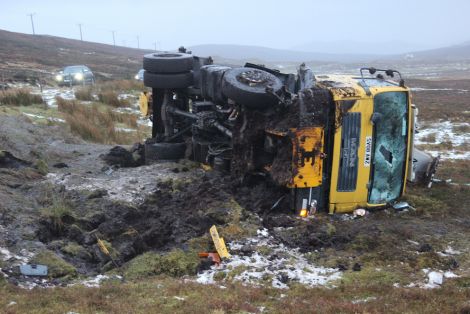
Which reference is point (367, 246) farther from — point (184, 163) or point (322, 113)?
point (184, 163)

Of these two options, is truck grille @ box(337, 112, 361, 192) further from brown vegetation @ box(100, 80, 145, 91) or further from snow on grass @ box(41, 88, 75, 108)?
brown vegetation @ box(100, 80, 145, 91)

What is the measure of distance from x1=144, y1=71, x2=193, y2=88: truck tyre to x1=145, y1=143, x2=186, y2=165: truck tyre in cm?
107

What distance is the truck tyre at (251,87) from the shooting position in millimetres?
6445

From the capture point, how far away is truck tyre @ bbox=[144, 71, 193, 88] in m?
8.91

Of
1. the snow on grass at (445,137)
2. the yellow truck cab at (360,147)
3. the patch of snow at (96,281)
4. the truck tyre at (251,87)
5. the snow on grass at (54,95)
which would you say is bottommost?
the snow on grass at (445,137)

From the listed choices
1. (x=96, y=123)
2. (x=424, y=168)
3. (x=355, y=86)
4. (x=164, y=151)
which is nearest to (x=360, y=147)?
(x=355, y=86)

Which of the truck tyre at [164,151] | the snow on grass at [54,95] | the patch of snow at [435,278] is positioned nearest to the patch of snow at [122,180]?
the truck tyre at [164,151]

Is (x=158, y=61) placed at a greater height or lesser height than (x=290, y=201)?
greater

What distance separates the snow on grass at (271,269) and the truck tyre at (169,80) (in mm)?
4106

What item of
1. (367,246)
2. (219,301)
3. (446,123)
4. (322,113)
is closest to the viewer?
(219,301)

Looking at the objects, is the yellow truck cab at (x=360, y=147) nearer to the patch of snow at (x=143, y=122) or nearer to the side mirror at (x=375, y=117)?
the side mirror at (x=375, y=117)

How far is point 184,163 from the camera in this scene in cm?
896

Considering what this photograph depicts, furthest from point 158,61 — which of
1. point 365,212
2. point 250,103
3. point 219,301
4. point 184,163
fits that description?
point 219,301

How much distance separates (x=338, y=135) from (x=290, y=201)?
41.4 inches
